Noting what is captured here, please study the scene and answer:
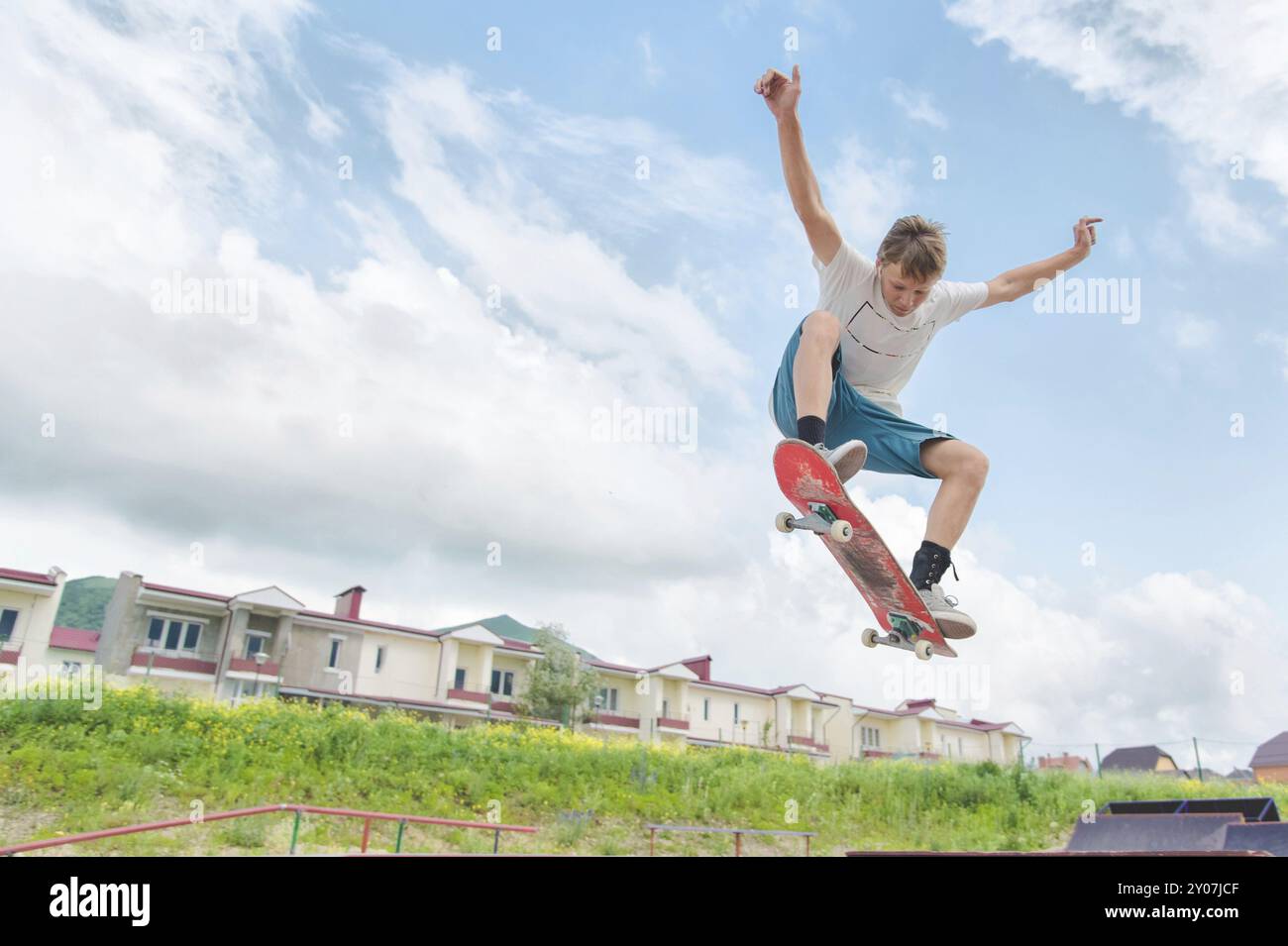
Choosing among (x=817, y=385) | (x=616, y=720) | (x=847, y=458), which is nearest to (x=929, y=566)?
(x=847, y=458)

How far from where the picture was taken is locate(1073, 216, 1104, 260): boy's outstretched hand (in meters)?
5.05

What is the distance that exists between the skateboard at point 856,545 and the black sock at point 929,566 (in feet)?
0.24

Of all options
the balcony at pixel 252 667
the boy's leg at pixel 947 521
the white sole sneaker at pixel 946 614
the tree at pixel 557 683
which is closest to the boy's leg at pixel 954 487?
the boy's leg at pixel 947 521

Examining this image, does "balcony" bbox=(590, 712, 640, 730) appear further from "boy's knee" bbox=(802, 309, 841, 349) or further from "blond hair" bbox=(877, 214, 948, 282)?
"blond hair" bbox=(877, 214, 948, 282)

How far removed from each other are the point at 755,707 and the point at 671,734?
15.7ft

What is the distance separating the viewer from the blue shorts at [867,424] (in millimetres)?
4766

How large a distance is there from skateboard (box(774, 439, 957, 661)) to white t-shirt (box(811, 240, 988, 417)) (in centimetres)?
78

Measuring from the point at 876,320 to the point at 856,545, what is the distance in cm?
126

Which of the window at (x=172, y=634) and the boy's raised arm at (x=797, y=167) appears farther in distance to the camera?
the window at (x=172, y=634)

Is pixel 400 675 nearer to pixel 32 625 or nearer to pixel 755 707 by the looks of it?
pixel 32 625

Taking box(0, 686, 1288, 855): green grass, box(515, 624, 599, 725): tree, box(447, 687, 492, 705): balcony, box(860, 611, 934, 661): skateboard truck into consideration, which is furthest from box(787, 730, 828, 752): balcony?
box(860, 611, 934, 661): skateboard truck

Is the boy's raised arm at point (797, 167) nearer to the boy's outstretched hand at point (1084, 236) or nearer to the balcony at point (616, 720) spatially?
the boy's outstretched hand at point (1084, 236)
